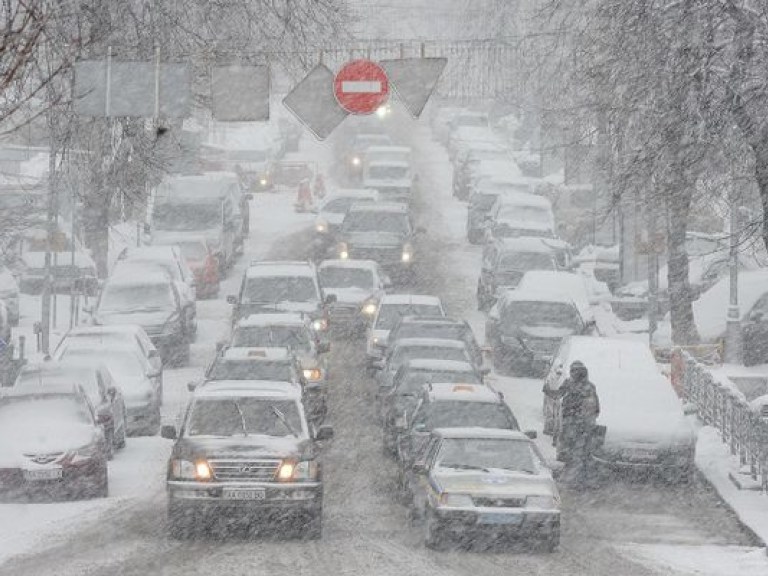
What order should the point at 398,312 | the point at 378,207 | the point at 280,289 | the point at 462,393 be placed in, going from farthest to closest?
the point at 378,207
the point at 280,289
the point at 398,312
the point at 462,393

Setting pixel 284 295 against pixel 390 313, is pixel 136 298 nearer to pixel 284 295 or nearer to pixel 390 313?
pixel 284 295

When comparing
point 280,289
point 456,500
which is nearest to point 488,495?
point 456,500

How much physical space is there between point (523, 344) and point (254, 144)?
3787 cm

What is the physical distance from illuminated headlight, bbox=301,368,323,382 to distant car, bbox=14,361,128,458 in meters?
3.84

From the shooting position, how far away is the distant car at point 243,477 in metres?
19.7

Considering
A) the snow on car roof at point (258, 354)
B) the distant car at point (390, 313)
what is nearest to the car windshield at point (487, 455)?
the snow on car roof at point (258, 354)

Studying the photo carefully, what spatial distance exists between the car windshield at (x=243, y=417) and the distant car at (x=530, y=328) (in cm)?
1380

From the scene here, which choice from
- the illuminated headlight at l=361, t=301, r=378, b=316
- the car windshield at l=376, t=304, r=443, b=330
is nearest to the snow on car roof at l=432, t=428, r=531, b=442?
the car windshield at l=376, t=304, r=443, b=330

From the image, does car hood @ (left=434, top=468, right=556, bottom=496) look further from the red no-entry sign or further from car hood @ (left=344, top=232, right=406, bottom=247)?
car hood @ (left=344, top=232, right=406, bottom=247)

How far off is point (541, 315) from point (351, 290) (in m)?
5.29

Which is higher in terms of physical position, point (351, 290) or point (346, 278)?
point (346, 278)

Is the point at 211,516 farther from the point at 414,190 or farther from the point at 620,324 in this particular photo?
the point at 414,190

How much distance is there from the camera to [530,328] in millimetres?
35406

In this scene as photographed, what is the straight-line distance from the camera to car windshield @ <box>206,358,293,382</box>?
89.1 feet
